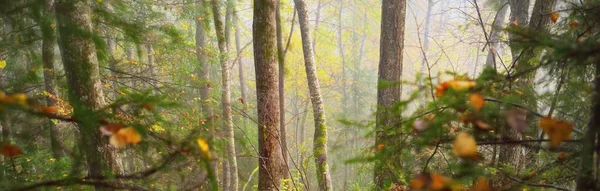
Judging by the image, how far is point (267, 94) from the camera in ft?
15.9

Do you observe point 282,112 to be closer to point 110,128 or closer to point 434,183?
point 110,128

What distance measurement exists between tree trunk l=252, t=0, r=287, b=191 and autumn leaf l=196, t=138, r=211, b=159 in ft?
10.2

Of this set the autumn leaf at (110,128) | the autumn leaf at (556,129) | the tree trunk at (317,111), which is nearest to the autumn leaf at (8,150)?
the autumn leaf at (110,128)

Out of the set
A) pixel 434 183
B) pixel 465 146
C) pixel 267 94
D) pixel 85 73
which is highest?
pixel 85 73

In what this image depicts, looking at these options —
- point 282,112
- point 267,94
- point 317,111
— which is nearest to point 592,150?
point 267,94

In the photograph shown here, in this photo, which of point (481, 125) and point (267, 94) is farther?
point (267, 94)

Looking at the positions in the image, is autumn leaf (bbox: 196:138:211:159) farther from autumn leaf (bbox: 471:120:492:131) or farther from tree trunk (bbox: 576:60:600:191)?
tree trunk (bbox: 576:60:600:191)

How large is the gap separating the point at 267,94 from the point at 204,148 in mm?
3254

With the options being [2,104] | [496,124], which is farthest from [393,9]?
[2,104]

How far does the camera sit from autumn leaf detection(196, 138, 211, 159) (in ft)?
5.08

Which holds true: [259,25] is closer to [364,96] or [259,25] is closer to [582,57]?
[582,57]

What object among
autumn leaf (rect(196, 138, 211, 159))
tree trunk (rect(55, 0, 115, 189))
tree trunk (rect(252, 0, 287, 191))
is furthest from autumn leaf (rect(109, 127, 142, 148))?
tree trunk (rect(252, 0, 287, 191))

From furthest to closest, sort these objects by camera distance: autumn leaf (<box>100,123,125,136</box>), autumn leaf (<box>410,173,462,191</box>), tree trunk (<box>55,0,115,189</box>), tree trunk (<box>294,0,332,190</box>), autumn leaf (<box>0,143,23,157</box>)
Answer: tree trunk (<box>294,0,332,190</box>) → tree trunk (<box>55,0,115,189</box>) → autumn leaf (<box>0,143,23,157</box>) → autumn leaf (<box>100,123,125,136</box>) → autumn leaf (<box>410,173,462,191</box>)

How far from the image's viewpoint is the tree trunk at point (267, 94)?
461 centimetres
